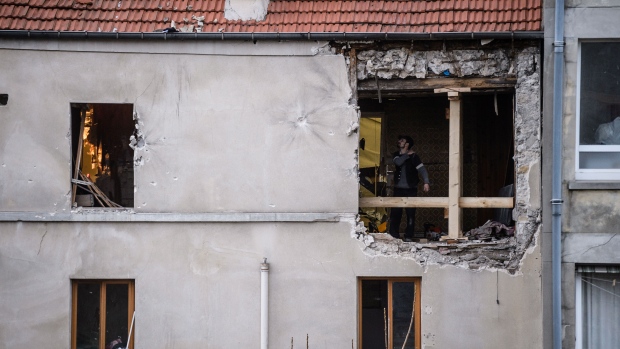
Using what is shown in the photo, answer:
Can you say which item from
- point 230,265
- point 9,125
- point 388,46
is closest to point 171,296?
point 230,265

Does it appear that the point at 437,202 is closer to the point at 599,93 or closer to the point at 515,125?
the point at 515,125

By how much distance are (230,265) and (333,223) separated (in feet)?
5.30

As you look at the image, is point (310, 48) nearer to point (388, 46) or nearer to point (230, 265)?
point (388, 46)

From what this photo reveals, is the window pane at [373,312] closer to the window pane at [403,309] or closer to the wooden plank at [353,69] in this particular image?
the window pane at [403,309]

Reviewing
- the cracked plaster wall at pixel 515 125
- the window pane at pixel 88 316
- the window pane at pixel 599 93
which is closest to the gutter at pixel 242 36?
the cracked plaster wall at pixel 515 125

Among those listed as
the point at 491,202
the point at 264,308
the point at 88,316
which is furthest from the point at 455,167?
the point at 88,316

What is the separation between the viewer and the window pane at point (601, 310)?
39.5 ft

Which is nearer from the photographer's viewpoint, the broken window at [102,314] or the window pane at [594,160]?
the window pane at [594,160]

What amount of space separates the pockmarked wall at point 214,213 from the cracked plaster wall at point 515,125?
146mm

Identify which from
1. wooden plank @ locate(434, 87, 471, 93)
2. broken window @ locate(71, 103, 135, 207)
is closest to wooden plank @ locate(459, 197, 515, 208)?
wooden plank @ locate(434, 87, 471, 93)

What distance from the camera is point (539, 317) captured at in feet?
39.7

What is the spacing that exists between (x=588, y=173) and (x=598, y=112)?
0.90 meters

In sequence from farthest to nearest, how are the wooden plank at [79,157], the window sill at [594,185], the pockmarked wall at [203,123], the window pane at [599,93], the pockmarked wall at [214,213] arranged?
the wooden plank at [79,157] < the pockmarked wall at [203,123] < the pockmarked wall at [214,213] < the window pane at [599,93] < the window sill at [594,185]

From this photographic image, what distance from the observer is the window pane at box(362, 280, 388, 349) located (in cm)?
1259
